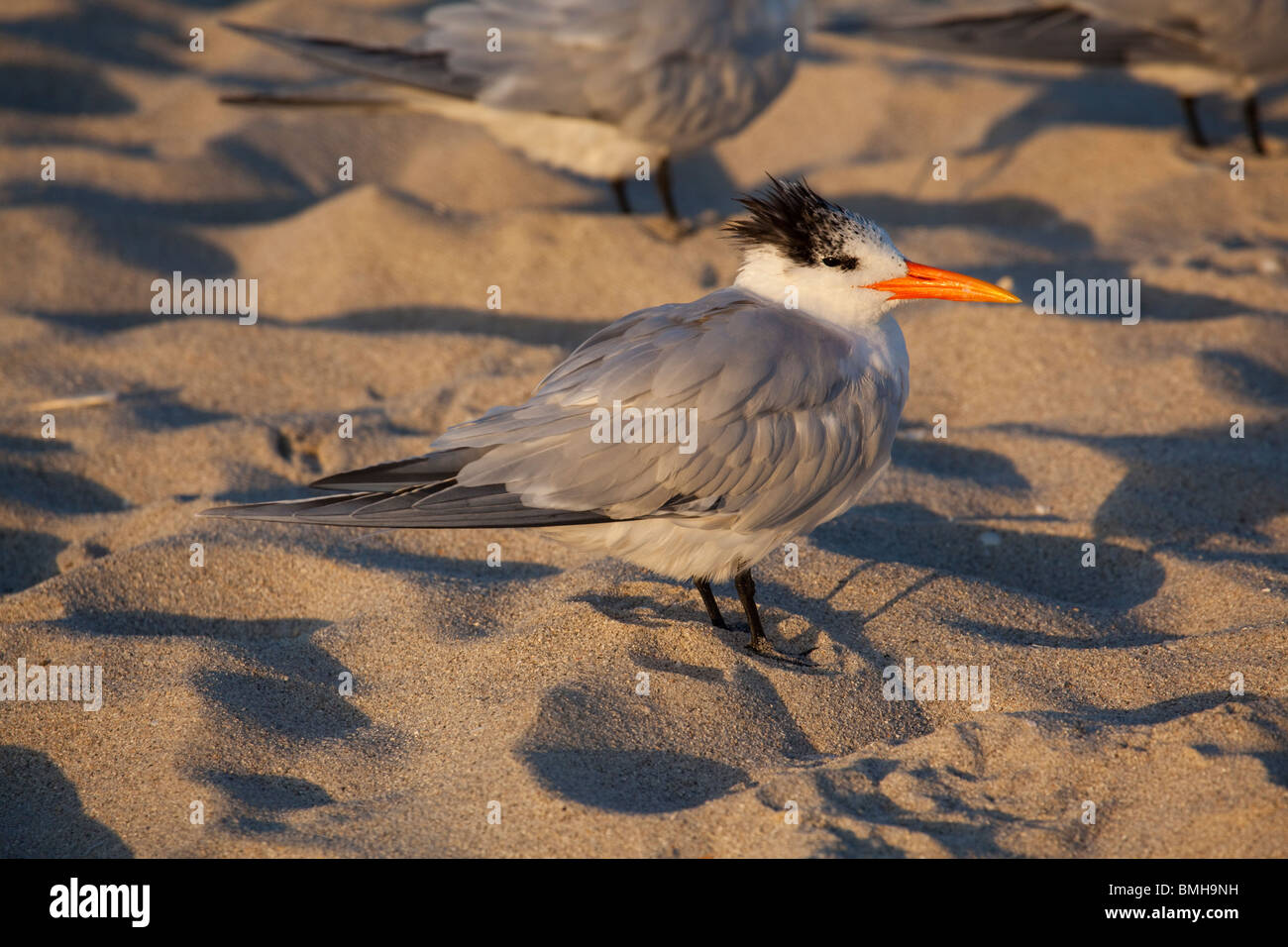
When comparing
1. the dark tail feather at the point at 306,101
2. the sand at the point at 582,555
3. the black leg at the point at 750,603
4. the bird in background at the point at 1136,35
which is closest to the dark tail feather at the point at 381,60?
the dark tail feather at the point at 306,101

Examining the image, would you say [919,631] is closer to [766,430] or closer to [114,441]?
[766,430]

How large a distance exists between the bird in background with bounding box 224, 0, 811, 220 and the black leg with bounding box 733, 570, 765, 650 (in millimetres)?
3216

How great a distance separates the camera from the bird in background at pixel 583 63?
5891mm

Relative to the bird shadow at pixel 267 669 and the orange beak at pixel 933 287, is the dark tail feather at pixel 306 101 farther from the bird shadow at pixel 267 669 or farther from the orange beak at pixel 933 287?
the orange beak at pixel 933 287

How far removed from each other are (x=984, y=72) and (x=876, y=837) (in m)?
6.87

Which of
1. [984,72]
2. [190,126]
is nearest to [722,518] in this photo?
[190,126]

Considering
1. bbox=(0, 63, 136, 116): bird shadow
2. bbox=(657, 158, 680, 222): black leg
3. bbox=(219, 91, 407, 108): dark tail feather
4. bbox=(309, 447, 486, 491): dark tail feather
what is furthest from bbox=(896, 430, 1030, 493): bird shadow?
bbox=(0, 63, 136, 116): bird shadow

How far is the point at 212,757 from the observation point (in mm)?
3023

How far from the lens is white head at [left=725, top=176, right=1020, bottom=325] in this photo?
3443 mm

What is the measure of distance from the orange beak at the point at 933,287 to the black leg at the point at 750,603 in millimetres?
850

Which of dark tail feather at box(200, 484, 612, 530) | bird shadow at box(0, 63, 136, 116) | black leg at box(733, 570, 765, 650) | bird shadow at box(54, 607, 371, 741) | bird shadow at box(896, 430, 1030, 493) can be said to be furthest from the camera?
bird shadow at box(0, 63, 136, 116)

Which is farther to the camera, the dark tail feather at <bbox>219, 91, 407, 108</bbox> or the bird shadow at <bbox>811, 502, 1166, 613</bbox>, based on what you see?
Answer: the dark tail feather at <bbox>219, 91, 407, 108</bbox>

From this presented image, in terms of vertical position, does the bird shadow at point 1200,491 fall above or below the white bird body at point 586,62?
below

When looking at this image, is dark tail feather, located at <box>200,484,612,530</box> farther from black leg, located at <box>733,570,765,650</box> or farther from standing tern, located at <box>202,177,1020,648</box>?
black leg, located at <box>733,570,765,650</box>
